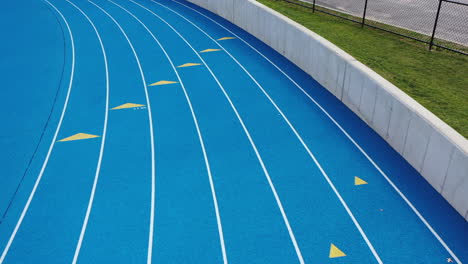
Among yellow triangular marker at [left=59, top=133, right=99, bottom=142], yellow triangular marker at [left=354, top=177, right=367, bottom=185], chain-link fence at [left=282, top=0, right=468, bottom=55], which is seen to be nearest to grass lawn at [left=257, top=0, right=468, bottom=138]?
chain-link fence at [left=282, top=0, right=468, bottom=55]

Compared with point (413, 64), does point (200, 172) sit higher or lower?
lower

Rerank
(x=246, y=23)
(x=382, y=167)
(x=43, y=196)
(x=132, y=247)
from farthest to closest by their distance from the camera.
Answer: (x=246, y=23), (x=382, y=167), (x=43, y=196), (x=132, y=247)

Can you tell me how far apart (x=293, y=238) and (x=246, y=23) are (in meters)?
10.1

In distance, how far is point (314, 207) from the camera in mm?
6469

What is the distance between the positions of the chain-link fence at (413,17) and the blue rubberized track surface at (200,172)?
13.4 feet

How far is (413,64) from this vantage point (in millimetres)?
9992

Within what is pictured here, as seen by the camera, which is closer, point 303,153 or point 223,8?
point 303,153

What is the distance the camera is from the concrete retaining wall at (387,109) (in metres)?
6.08

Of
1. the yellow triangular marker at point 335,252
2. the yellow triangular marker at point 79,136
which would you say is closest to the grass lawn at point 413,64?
the yellow triangular marker at point 335,252

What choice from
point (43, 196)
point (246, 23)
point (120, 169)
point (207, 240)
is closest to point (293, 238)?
point (207, 240)

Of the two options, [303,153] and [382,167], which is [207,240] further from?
[382,167]

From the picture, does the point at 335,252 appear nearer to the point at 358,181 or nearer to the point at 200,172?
the point at 358,181

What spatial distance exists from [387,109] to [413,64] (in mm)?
3137

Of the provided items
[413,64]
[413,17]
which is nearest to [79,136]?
[413,64]
